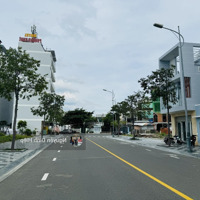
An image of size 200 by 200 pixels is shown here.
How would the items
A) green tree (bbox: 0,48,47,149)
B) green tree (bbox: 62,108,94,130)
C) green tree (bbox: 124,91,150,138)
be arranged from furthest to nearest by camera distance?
green tree (bbox: 62,108,94,130)
green tree (bbox: 124,91,150,138)
green tree (bbox: 0,48,47,149)

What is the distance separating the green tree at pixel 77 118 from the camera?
84.5 metres

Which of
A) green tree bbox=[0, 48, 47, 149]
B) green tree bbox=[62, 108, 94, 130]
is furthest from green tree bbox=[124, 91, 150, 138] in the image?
green tree bbox=[62, 108, 94, 130]

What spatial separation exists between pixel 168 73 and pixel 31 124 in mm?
51623

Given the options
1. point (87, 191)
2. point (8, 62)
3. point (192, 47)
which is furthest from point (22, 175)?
point (192, 47)

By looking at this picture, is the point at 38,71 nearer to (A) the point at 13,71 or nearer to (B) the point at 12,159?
(A) the point at 13,71

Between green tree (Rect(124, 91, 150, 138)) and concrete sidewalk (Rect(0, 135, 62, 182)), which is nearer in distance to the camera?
concrete sidewalk (Rect(0, 135, 62, 182))

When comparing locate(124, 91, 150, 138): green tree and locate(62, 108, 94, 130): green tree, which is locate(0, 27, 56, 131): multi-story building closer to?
locate(62, 108, 94, 130): green tree

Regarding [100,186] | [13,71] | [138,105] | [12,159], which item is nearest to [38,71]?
[138,105]

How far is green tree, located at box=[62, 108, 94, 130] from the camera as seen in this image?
8450 centimetres

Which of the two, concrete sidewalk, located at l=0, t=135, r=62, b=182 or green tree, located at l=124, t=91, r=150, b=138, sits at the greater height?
green tree, located at l=124, t=91, r=150, b=138

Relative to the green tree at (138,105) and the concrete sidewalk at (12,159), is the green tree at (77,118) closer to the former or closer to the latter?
the green tree at (138,105)

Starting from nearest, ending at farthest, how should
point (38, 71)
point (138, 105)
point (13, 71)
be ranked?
1. point (13, 71)
2. point (138, 105)
3. point (38, 71)

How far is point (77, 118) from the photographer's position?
8450 cm

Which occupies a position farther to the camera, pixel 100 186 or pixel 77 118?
pixel 77 118
